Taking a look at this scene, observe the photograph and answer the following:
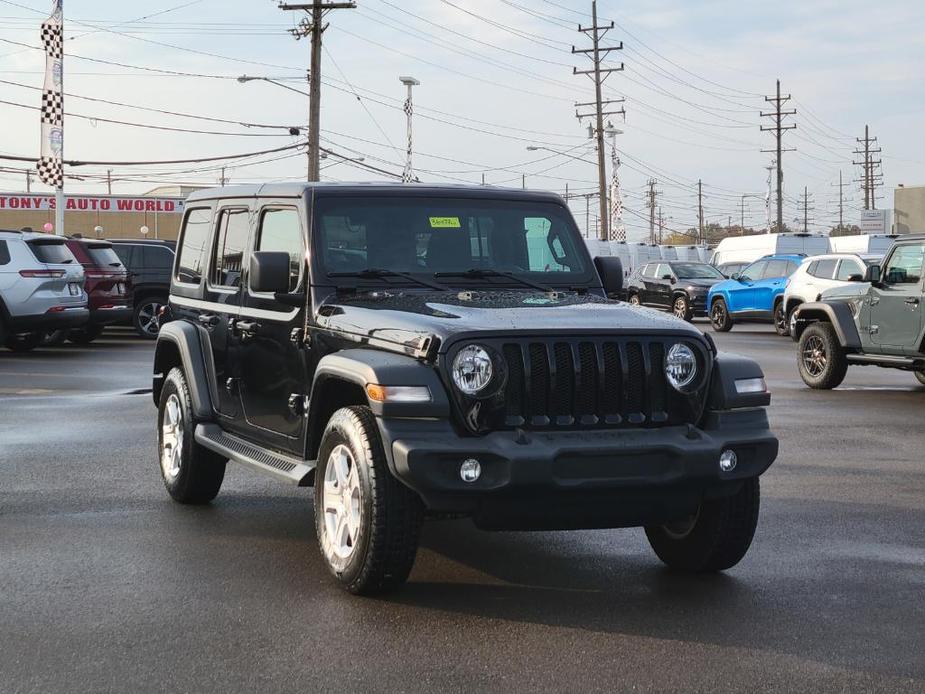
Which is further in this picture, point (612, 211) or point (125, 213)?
point (125, 213)

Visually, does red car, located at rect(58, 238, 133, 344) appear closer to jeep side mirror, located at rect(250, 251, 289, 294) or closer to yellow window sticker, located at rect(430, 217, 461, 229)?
yellow window sticker, located at rect(430, 217, 461, 229)

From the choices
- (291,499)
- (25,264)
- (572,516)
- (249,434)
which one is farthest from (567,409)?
(25,264)

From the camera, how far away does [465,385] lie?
5637 millimetres

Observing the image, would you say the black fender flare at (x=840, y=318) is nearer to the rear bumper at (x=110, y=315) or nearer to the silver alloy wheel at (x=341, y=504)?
the silver alloy wheel at (x=341, y=504)

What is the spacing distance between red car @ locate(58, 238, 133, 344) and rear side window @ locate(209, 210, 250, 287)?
15.7 m

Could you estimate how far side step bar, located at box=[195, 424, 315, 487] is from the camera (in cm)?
653

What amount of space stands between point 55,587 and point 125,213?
A: 253 ft

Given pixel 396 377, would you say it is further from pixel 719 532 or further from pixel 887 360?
pixel 887 360

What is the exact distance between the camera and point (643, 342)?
5922 mm

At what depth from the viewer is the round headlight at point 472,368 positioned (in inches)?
222

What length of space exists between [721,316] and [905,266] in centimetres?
1625

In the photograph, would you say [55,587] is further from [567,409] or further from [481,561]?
[567,409]

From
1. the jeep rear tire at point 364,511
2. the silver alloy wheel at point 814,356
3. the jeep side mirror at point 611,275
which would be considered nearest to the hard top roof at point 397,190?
the jeep side mirror at point 611,275

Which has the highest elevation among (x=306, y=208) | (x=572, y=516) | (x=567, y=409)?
(x=306, y=208)
